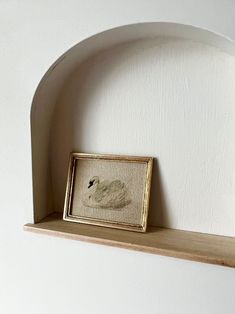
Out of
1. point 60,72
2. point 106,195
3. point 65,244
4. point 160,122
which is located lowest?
point 65,244

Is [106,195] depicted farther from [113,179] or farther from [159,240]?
[159,240]

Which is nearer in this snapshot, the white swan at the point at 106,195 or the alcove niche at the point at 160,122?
the alcove niche at the point at 160,122

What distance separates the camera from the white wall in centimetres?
86

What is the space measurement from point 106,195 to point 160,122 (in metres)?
0.31

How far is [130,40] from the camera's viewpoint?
960mm

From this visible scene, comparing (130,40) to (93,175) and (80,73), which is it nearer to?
(80,73)

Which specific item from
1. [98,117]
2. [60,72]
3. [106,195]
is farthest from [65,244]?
[60,72]

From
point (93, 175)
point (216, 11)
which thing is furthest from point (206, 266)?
point (216, 11)

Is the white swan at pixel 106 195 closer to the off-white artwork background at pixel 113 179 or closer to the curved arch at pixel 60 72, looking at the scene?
the off-white artwork background at pixel 113 179

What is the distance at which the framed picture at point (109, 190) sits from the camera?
3.31ft

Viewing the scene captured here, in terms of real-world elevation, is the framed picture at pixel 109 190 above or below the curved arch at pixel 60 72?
below

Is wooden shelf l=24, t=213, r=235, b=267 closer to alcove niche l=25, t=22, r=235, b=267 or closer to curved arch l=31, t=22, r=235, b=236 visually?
alcove niche l=25, t=22, r=235, b=267

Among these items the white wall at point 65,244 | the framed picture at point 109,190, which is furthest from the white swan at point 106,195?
the white wall at point 65,244

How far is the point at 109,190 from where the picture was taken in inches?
41.5
